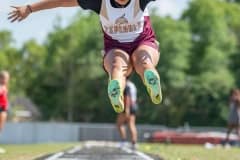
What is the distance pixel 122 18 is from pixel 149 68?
75 centimetres

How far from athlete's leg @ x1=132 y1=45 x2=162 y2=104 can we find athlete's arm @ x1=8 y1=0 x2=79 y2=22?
1033 millimetres

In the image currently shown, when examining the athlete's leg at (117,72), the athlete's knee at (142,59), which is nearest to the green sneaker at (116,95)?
the athlete's leg at (117,72)

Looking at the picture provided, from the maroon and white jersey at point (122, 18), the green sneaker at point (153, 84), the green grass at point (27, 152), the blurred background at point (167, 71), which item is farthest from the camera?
the blurred background at point (167, 71)

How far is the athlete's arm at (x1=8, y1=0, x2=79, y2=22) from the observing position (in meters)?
8.99

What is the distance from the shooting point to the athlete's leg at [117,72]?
8.31 m

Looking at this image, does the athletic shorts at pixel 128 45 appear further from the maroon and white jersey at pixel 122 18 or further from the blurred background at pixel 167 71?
the blurred background at pixel 167 71

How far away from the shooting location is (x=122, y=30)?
8.91 m

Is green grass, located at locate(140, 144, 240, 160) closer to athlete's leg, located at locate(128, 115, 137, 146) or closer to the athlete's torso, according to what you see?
athlete's leg, located at locate(128, 115, 137, 146)

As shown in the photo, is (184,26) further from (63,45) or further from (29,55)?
(29,55)

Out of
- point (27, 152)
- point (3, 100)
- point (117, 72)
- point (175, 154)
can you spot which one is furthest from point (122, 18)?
point (3, 100)

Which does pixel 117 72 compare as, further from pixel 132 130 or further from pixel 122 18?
pixel 132 130

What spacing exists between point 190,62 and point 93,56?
1030 centimetres

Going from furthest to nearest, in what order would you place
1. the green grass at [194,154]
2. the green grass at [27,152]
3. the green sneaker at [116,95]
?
1. the green grass at [194,154]
2. the green grass at [27,152]
3. the green sneaker at [116,95]

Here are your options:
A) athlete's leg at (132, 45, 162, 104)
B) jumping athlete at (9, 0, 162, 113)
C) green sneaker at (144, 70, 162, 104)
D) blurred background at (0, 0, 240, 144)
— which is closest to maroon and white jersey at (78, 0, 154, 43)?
jumping athlete at (9, 0, 162, 113)
